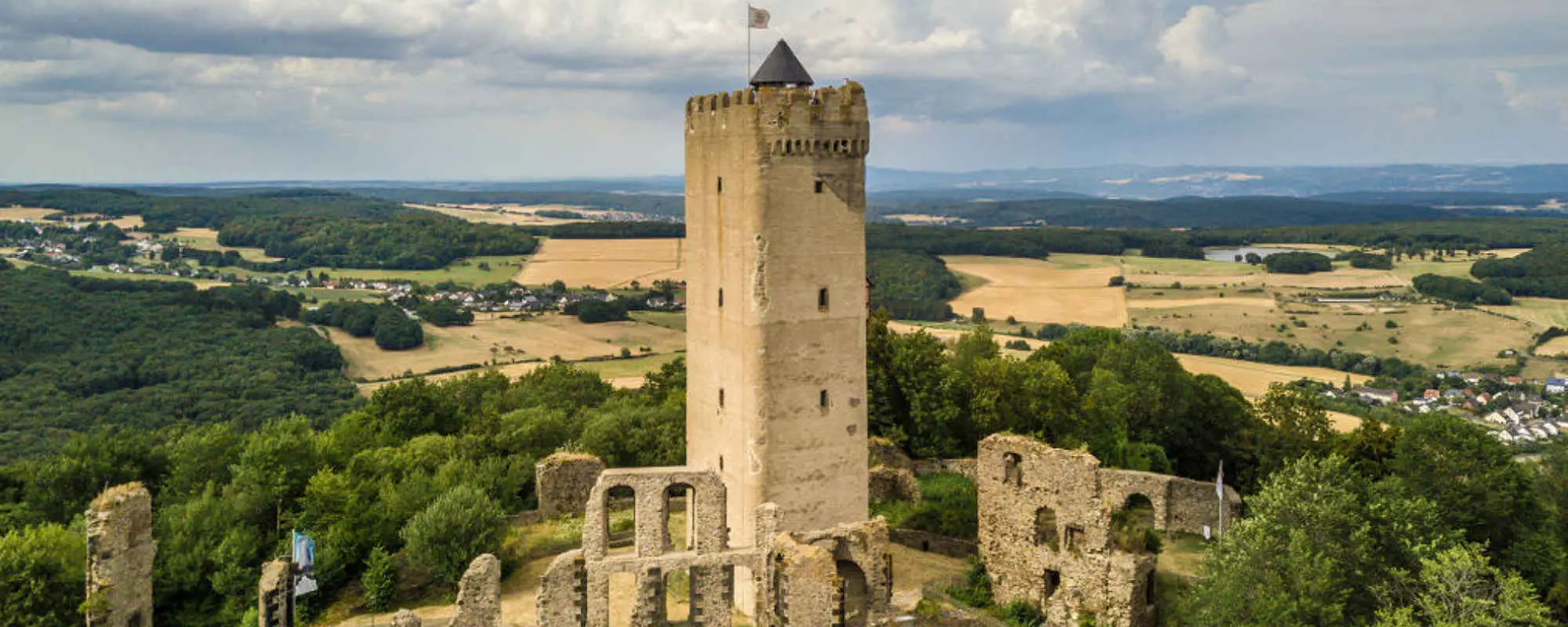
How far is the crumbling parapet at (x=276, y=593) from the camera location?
24812 mm

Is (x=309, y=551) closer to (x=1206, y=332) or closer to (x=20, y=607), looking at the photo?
(x=20, y=607)

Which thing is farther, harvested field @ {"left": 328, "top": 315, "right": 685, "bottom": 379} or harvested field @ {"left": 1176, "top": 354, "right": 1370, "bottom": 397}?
harvested field @ {"left": 328, "top": 315, "right": 685, "bottom": 379}

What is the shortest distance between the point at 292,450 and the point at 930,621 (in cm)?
2056

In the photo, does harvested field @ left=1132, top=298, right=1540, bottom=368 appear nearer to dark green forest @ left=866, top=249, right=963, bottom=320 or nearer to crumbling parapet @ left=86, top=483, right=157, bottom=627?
dark green forest @ left=866, top=249, right=963, bottom=320

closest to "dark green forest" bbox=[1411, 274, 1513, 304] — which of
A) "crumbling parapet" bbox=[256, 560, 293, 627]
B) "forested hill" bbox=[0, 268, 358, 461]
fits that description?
"forested hill" bbox=[0, 268, 358, 461]

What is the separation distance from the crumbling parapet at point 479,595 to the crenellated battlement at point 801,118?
1209 centimetres

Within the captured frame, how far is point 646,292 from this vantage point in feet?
382

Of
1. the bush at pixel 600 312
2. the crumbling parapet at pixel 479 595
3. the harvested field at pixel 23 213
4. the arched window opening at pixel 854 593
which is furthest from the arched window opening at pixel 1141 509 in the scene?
the harvested field at pixel 23 213

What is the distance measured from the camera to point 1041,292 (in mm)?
125438

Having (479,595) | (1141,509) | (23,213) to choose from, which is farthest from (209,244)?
(479,595)

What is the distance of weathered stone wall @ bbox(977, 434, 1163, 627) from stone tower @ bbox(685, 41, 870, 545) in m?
3.88

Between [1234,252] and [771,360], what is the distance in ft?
542

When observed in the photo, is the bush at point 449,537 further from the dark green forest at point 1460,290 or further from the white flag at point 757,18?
the dark green forest at point 1460,290

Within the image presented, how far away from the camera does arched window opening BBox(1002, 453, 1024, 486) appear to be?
98.9 feet
